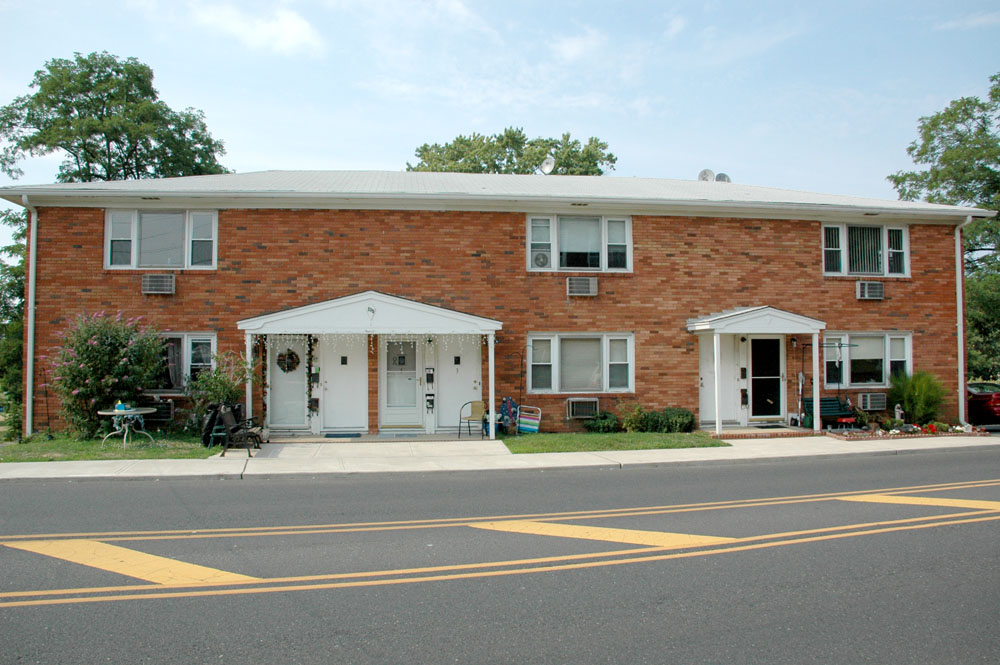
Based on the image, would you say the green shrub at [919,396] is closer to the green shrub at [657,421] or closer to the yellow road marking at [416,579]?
the green shrub at [657,421]

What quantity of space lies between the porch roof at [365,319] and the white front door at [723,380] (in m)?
5.54

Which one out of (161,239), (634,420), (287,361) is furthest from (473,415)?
(161,239)

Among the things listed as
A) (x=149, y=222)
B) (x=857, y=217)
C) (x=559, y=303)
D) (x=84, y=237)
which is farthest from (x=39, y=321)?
(x=857, y=217)

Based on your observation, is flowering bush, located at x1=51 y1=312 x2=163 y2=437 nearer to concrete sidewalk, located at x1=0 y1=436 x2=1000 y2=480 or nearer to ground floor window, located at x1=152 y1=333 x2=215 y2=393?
ground floor window, located at x1=152 y1=333 x2=215 y2=393

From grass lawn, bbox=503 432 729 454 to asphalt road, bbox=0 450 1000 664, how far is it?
391cm

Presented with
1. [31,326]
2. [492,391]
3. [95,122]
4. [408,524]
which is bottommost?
[408,524]

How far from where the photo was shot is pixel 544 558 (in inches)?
229

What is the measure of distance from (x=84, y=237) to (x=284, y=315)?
4.78 m

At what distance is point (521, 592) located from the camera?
4.96 meters

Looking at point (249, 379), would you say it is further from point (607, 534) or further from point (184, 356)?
point (607, 534)

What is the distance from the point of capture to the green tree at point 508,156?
3625cm

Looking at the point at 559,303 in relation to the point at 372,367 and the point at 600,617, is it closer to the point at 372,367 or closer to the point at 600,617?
the point at 372,367

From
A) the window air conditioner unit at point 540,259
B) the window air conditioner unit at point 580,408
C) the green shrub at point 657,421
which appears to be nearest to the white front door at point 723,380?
the green shrub at point 657,421

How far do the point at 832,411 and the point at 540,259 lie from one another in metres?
7.59
